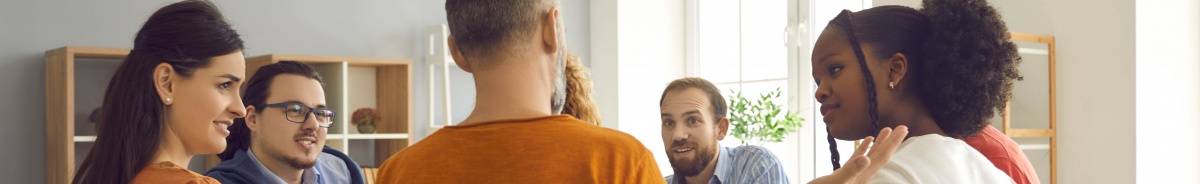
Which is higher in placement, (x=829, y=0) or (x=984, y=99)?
(x=829, y=0)

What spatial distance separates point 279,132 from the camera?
2330 millimetres

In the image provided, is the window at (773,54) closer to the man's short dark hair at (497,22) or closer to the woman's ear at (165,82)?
the woman's ear at (165,82)

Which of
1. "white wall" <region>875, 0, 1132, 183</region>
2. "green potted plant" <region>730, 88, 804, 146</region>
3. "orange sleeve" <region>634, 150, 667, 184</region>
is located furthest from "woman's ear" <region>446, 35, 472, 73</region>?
"green potted plant" <region>730, 88, 804, 146</region>

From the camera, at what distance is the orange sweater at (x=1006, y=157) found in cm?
148

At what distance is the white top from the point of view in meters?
1.11

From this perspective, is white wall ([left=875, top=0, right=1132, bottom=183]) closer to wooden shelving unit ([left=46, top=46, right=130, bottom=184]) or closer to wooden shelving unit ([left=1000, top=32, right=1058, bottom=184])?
wooden shelving unit ([left=1000, top=32, right=1058, bottom=184])

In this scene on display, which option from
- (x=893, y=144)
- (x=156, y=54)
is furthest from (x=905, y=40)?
(x=156, y=54)

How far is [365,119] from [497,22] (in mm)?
3964

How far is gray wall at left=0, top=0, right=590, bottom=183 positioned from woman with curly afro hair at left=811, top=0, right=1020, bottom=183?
145 inches

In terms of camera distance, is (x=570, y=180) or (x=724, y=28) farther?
(x=724, y=28)

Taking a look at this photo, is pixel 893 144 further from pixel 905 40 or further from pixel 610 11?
pixel 610 11

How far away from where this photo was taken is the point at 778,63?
5098mm

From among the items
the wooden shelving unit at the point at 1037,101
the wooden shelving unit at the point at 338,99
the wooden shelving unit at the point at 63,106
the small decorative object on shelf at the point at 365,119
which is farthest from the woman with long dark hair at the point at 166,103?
the small decorative object on shelf at the point at 365,119

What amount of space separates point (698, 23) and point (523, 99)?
4842 mm
